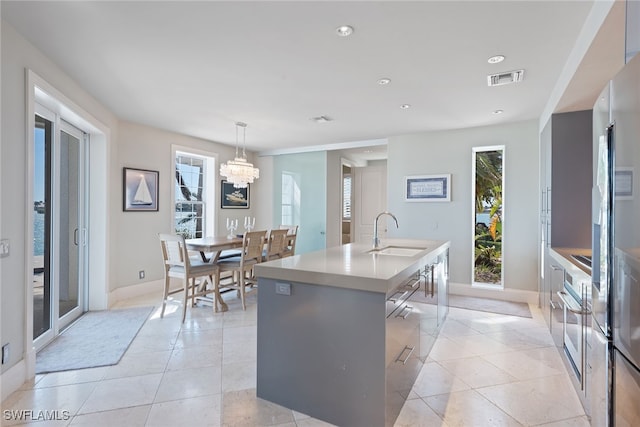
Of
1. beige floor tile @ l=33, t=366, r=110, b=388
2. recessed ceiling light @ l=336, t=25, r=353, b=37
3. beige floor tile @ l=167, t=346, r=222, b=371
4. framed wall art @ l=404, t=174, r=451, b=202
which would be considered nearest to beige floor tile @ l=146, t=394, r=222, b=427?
beige floor tile @ l=167, t=346, r=222, b=371

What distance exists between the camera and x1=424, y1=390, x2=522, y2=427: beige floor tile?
190cm

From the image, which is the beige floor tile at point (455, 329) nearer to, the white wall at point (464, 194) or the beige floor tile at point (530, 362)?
the beige floor tile at point (530, 362)

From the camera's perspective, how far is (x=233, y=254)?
4.67 meters

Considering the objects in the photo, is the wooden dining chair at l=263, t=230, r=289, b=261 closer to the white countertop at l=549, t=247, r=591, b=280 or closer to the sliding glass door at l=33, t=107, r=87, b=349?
the sliding glass door at l=33, t=107, r=87, b=349

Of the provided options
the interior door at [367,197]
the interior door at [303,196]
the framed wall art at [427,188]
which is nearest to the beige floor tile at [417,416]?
the framed wall art at [427,188]

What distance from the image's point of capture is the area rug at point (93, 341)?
2590mm

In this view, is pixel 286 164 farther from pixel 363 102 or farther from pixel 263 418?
pixel 263 418

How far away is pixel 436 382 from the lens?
2.33m

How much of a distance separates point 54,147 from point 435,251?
369cm

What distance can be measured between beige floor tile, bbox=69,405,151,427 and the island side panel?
712 mm

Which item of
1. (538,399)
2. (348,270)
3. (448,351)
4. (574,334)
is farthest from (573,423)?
(348,270)

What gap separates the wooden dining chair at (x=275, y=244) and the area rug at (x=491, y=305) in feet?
8.10

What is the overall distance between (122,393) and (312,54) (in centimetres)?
280

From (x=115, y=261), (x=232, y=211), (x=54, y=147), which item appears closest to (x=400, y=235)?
(x=232, y=211)
